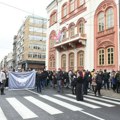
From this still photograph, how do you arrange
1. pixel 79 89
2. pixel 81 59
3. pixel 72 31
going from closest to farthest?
pixel 79 89 → pixel 81 59 → pixel 72 31

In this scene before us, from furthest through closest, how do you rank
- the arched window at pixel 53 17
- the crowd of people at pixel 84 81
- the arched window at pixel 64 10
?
the arched window at pixel 53 17 → the arched window at pixel 64 10 → the crowd of people at pixel 84 81

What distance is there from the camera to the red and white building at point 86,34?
26312mm

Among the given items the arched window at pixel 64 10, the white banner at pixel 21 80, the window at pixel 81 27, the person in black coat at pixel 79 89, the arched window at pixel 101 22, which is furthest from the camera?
the arched window at pixel 64 10

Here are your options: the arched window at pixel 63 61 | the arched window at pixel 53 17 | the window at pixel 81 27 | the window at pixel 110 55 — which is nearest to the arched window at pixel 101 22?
the window at pixel 110 55

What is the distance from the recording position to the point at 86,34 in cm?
3077

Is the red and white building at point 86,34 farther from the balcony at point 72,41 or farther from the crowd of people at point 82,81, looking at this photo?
the crowd of people at point 82,81

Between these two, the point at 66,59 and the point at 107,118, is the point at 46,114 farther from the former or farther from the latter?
the point at 66,59

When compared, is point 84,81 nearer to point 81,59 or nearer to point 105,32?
point 105,32

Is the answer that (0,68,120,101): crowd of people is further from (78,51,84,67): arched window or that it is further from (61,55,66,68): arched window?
(61,55,66,68): arched window

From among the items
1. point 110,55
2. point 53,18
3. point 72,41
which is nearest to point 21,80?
point 110,55

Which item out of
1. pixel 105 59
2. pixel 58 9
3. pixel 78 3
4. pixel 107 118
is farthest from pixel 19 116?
pixel 58 9

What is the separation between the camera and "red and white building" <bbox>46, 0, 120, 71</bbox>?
26.3 metres

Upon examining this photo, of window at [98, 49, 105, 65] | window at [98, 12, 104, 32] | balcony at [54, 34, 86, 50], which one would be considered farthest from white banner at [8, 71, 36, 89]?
window at [98, 12, 104, 32]

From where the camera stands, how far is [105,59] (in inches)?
1073
